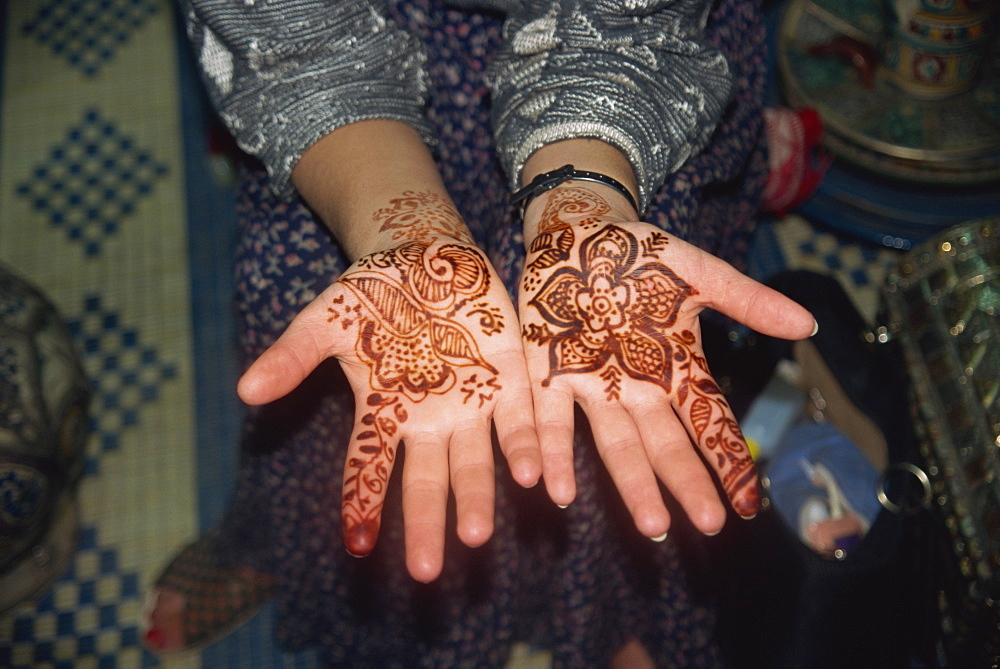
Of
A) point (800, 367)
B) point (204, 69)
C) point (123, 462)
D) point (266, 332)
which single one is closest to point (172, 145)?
point (123, 462)

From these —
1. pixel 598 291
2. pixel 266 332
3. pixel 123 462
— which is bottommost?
pixel 123 462

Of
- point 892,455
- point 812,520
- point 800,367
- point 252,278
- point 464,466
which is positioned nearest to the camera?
point 464,466

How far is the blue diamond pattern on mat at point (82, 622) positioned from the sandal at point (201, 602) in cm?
8

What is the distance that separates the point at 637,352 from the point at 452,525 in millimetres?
507

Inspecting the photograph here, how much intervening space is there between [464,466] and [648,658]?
0.81 m

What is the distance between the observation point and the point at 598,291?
90 cm

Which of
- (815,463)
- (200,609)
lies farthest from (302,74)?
(815,463)

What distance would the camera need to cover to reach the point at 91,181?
2.05 metres

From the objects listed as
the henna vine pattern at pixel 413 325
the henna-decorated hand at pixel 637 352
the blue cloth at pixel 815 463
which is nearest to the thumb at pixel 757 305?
the henna-decorated hand at pixel 637 352

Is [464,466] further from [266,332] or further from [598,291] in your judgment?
[266,332]

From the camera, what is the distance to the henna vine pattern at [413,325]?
0.86m

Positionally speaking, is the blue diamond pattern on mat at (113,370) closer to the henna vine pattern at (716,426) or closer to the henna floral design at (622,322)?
the henna floral design at (622,322)

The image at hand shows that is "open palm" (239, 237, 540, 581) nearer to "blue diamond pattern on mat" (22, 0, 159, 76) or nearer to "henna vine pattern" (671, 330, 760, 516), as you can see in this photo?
"henna vine pattern" (671, 330, 760, 516)

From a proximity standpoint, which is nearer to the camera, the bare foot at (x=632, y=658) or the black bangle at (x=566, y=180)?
the black bangle at (x=566, y=180)
